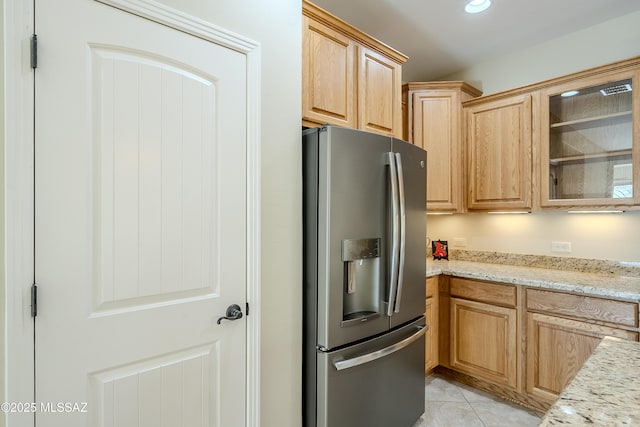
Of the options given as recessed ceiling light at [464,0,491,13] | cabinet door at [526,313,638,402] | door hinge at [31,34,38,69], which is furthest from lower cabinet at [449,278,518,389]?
door hinge at [31,34,38,69]

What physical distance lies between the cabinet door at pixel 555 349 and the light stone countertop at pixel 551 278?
0.72ft

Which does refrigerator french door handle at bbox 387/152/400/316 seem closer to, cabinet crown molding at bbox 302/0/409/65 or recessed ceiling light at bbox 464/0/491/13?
cabinet crown molding at bbox 302/0/409/65

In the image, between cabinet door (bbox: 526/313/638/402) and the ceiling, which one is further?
the ceiling

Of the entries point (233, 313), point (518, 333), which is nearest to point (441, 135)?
point (518, 333)

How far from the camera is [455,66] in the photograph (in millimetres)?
3080

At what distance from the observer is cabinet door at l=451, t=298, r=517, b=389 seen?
7.43 ft

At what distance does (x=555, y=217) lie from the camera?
8.55 ft

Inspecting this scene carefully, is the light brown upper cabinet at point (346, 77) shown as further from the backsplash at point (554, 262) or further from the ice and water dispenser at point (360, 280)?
the backsplash at point (554, 262)

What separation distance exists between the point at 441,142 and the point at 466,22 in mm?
904

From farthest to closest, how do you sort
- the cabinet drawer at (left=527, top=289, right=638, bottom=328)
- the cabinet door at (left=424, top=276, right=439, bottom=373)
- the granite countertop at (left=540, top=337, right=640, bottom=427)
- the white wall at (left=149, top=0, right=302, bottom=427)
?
the cabinet door at (left=424, top=276, right=439, bottom=373) < the cabinet drawer at (left=527, top=289, right=638, bottom=328) < the white wall at (left=149, top=0, right=302, bottom=427) < the granite countertop at (left=540, top=337, right=640, bottom=427)

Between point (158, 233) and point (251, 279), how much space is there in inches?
16.8

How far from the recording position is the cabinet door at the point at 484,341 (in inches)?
89.2

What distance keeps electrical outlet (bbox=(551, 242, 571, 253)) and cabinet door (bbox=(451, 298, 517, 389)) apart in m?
0.75

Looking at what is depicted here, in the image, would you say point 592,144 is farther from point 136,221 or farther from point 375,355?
point 136,221
